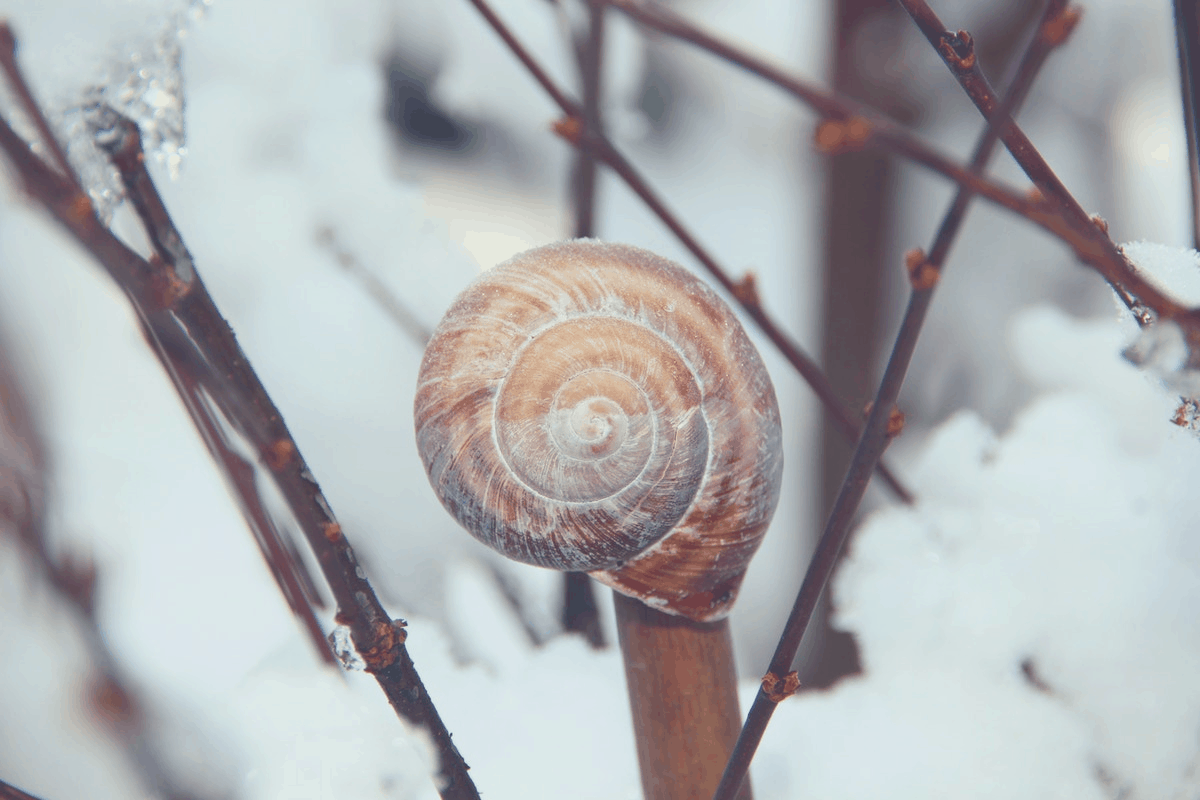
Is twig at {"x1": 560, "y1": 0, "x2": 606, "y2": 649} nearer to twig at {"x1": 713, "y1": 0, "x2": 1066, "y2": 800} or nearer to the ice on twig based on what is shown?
twig at {"x1": 713, "y1": 0, "x2": 1066, "y2": 800}

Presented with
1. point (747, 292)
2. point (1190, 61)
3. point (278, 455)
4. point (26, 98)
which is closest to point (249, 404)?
point (278, 455)

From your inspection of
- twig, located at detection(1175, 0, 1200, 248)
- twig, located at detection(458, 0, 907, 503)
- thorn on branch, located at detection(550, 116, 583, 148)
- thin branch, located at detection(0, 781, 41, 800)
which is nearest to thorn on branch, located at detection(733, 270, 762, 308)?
twig, located at detection(458, 0, 907, 503)

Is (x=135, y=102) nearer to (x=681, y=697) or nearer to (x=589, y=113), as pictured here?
(x=589, y=113)

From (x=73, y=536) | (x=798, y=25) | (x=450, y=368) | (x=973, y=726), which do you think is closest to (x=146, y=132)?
(x=450, y=368)

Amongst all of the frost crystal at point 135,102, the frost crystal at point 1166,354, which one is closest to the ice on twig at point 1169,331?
the frost crystal at point 1166,354

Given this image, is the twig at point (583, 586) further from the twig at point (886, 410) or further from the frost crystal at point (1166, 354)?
the frost crystal at point (1166, 354)

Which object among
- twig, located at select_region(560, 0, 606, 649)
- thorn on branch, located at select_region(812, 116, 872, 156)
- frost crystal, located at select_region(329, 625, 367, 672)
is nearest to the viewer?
thorn on branch, located at select_region(812, 116, 872, 156)

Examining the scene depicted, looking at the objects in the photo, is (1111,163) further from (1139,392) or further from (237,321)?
(237,321)
